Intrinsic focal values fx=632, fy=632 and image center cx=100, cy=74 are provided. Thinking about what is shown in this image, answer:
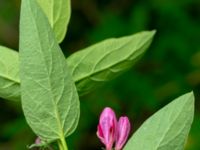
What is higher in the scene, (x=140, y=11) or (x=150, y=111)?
(x=140, y=11)

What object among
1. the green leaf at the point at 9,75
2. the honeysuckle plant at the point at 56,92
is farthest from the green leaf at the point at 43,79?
the green leaf at the point at 9,75

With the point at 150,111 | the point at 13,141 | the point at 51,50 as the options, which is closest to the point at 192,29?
the point at 150,111

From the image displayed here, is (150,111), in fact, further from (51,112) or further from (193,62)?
(51,112)

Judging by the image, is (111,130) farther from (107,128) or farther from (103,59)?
(103,59)

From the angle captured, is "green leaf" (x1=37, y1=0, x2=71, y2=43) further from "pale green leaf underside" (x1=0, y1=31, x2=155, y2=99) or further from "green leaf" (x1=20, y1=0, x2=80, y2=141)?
"green leaf" (x1=20, y1=0, x2=80, y2=141)

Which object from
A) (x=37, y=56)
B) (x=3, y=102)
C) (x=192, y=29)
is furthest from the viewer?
(x=3, y=102)

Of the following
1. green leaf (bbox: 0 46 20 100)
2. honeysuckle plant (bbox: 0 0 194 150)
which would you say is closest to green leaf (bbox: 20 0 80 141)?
honeysuckle plant (bbox: 0 0 194 150)

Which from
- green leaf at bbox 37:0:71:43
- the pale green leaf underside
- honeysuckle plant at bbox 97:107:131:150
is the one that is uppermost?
green leaf at bbox 37:0:71:43
